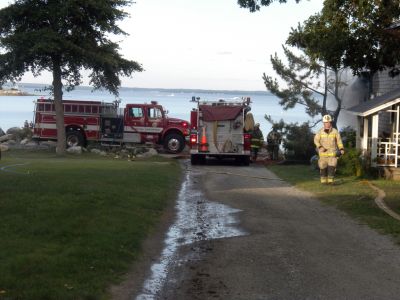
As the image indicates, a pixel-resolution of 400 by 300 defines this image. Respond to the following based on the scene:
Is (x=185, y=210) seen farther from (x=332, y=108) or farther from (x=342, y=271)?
(x=332, y=108)

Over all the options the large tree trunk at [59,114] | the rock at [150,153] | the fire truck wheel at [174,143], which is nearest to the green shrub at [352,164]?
the rock at [150,153]

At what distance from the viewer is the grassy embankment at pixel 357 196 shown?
1061 centimetres

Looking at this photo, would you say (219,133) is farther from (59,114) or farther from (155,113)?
(59,114)

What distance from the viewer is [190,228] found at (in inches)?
403

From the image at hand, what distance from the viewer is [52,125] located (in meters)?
32.0

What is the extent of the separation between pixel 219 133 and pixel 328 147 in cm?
898

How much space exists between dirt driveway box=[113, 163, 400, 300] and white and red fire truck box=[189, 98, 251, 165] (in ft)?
A: 38.2

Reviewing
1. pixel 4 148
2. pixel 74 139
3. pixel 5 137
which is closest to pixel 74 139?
pixel 74 139

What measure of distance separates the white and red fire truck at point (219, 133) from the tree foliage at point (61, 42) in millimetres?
6080

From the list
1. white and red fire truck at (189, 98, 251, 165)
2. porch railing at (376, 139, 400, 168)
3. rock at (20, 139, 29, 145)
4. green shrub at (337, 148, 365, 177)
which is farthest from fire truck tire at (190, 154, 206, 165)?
rock at (20, 139, 29, 145)

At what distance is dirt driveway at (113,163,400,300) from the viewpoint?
652 centimetres

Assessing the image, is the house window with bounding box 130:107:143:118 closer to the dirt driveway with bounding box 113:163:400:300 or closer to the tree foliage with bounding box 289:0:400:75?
the tree foliage with bounding box 289:0:400:75

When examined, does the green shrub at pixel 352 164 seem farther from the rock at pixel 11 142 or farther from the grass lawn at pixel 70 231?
the rock at pixel 11 142

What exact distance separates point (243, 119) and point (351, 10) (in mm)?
10750
